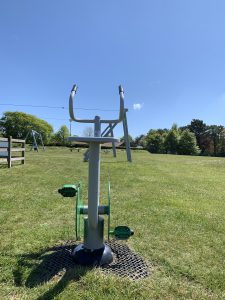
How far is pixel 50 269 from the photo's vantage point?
116 inches

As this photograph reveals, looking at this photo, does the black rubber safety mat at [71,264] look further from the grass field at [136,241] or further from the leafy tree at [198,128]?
the leafy tree at [198,128]

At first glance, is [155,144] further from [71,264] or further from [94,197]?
[71,264]

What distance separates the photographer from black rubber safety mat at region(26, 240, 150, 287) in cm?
286

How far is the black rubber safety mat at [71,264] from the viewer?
286cm

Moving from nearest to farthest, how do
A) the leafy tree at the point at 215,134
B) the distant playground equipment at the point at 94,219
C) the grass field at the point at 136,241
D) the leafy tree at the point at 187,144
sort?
the grass field at the point at 136,241, the distant playground equipment at the point at 94,219, the leafy tree at the point at 187,144, the leafy tree at the point at 215,134

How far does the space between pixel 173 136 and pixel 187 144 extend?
3.64 metres

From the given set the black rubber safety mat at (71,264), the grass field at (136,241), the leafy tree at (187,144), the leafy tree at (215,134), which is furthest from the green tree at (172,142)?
the black rubber safety mat at (71,264)

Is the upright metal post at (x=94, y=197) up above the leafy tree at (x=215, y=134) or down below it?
below

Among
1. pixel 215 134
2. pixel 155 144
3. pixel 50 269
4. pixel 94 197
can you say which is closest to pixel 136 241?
pixel 94 197

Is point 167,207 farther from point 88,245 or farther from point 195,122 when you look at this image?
point 195,122

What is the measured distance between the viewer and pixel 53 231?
161 inches

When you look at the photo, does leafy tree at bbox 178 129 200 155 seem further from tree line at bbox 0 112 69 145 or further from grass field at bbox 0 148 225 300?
grass field at bbox 0 148 225 300

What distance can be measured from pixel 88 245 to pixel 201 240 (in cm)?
162

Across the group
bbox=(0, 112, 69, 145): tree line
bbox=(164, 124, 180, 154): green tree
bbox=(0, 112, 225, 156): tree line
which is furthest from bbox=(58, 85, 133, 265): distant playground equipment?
bbox=(0, 112, 69, 145): tree line
